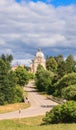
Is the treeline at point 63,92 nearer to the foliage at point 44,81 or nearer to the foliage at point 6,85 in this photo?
the foliage at point 44,81

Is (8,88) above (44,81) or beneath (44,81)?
beneath

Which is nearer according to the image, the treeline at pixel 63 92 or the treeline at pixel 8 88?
the treeline at pixel 63 92

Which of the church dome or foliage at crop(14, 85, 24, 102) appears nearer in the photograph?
foliage at crop(14, 85, 24, 102)

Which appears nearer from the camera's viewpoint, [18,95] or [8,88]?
[8,88]

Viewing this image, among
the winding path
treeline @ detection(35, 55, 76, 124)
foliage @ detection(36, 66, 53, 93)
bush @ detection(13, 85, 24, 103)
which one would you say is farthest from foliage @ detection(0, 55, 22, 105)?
foliage @ detection(36, 66, 53, 93)

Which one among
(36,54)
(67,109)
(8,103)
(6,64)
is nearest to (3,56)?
(6,64)

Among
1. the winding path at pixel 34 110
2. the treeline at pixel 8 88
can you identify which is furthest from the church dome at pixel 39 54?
the winding path at pixel 34 110

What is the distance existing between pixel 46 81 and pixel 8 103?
35805 mm

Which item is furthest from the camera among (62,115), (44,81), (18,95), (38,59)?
(38,59)

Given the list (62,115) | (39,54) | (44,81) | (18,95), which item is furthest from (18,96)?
(39,54)

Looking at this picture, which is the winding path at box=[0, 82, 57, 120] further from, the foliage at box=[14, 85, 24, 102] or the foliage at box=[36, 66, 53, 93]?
the foliage at box=[36, 66, 53, 93]

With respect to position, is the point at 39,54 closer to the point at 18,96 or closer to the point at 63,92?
the point at 18,96

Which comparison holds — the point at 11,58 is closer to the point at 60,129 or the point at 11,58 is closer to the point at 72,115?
the point at 72,115

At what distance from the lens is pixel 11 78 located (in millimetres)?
75688
